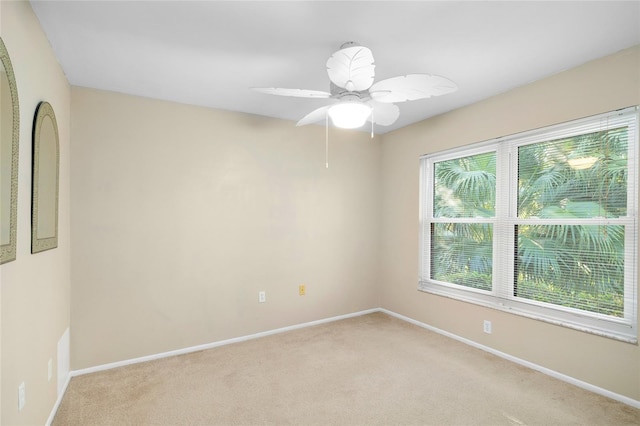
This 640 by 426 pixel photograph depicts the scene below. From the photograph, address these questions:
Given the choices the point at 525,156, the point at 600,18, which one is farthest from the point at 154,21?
the point at 525,156

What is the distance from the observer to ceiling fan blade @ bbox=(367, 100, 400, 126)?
2268 millimetres

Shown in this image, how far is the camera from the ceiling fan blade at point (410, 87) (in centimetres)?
177

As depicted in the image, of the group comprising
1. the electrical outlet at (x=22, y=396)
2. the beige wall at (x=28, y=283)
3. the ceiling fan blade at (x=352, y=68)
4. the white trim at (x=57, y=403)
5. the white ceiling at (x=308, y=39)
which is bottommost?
the white trim at (x=57, y=403)

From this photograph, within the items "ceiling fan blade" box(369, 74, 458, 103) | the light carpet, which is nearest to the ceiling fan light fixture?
"ceiling fan blade" box(369, 74, 458, 103)

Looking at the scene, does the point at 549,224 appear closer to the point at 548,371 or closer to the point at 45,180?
the point at 548,371

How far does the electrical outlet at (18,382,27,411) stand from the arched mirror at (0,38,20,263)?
62 cm

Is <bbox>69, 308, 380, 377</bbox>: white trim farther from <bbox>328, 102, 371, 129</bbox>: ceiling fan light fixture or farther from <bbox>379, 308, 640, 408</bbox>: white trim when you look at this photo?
<bbox>328, 102, 371, 129</bbox>: ceiling fan light fixture

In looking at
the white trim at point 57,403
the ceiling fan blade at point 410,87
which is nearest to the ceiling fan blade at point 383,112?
the ceiling fan blade at point 410,87

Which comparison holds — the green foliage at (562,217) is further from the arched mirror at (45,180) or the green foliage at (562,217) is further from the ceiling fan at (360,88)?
the arched mirror at (45,180)

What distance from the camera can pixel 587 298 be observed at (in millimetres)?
2469

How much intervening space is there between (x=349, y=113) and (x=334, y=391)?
1923mm

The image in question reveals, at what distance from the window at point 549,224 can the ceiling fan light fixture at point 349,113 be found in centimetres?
165

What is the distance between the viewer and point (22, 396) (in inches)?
61.2

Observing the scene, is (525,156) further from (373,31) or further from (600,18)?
(373,31)
